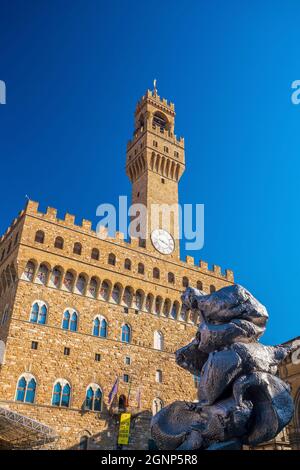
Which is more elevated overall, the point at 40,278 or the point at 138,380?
the point at 40,278

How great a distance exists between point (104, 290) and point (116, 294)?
995mm

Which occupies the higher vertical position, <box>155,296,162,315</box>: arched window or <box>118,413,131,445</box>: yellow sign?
<box>155,296,162,315</box>: arched window

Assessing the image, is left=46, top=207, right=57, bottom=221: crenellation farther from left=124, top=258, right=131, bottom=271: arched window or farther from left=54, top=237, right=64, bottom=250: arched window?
left=124, top=258, right=131, bottom=271: arched window

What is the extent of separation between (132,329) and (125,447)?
23.3 feet

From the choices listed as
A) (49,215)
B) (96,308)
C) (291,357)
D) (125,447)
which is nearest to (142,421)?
(125,447)

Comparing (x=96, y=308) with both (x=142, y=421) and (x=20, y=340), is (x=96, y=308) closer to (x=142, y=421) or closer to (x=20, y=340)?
(x=20, y=340)

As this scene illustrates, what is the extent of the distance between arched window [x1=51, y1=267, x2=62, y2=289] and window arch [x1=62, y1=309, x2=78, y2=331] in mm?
1735

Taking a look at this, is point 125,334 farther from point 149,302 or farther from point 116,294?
point 149,302

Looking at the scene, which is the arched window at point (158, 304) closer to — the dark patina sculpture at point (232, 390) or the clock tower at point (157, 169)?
the clock tower at point (157, 169)

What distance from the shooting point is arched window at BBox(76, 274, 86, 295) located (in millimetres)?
27359

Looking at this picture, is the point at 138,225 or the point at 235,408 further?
the point at 138,225

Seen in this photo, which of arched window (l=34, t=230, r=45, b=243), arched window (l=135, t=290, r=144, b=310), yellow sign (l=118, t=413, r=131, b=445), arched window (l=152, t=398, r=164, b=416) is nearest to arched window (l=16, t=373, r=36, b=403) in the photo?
yellow sign (l=118, t=413, r=131, b=445)

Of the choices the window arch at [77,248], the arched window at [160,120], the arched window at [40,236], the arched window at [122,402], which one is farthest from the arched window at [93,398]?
the arched window at [160,120]
